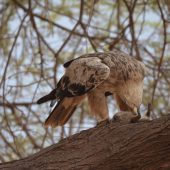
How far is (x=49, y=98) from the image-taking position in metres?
4.08

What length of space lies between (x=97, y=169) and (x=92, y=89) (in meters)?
1.11

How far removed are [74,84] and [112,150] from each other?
117cm

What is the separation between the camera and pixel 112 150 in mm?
2865

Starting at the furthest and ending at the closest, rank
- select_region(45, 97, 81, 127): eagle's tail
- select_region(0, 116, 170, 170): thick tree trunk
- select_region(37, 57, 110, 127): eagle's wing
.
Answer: select_region(45, 97, 81, 127): eagle's tail, select_region(37, 57, 110, 127): eagle's wing, select_region(0, 116, 170, 170): thick tree trunk

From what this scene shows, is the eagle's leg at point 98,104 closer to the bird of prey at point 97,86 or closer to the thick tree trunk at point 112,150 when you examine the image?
the bird of prey at point 97,86

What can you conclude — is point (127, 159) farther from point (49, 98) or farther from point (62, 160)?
point (49, 98)

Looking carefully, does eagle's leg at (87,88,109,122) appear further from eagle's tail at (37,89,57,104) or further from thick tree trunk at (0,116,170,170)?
thick tree trunk at (0,116,170,170)

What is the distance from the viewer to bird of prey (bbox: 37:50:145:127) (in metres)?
3.91

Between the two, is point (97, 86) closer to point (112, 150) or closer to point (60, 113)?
point (60, 113)

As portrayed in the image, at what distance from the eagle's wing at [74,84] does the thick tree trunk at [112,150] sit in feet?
2.74

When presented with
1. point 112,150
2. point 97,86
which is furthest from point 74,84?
point 112,150

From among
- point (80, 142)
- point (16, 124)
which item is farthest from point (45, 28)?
point (80, 142)

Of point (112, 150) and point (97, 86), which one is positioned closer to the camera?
point (112, 150)

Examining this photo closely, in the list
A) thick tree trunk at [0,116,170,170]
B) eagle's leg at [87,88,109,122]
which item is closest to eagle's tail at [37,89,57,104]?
eagle's leg at [87,88,109,122]
